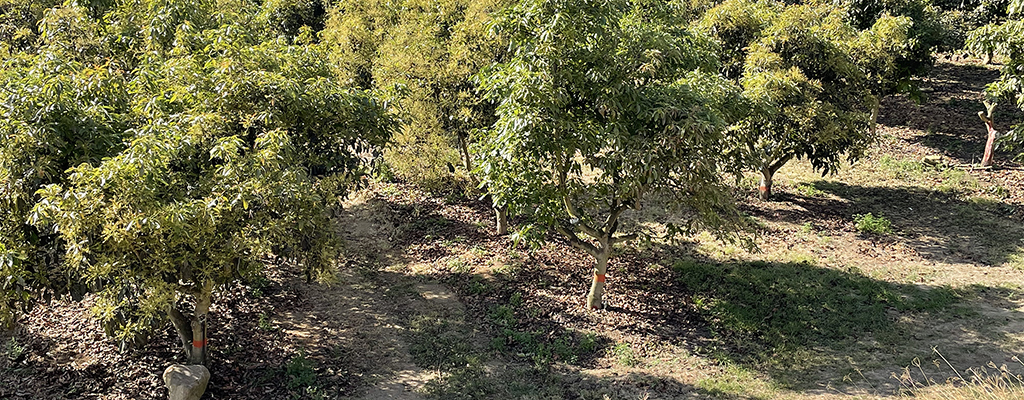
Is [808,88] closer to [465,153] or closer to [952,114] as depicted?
[465,153]

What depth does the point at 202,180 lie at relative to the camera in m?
8.36

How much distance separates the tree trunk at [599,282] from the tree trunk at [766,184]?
7.66m

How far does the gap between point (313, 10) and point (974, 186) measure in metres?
22.3

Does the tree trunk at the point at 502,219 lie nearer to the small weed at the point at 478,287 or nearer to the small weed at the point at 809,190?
the small weed at the point at 478,287

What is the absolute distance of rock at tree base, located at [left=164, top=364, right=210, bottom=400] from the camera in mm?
9336

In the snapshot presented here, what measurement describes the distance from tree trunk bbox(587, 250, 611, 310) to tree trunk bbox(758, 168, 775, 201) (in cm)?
766

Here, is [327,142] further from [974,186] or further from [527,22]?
[974,186]

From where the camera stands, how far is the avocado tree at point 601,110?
9.73 m

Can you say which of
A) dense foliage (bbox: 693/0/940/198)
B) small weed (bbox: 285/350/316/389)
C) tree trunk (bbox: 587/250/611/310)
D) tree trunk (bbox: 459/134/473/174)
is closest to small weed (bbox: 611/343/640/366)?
tree trunk (bbox: 587/250/611/310)

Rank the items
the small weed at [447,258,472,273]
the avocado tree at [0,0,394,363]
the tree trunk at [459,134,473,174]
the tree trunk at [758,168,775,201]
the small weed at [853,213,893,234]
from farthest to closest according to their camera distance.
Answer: the tree trunk at [758,168,775,201]
the tree trunk at [459,134,473,174]
the small weed at [853,213,893,234]
the small weed at [447,258,472,273]
the avocado tree at [0,0,394,363]

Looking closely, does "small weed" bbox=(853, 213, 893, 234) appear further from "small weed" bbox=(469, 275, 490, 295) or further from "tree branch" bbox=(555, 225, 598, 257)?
"small weed" bbox=(469, 275, 490, 295)

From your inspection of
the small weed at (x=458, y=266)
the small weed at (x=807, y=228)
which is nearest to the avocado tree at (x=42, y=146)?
the small weed at (x=458, y=266)

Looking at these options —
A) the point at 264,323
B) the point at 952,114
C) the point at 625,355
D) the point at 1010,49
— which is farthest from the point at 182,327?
the point at 952,114

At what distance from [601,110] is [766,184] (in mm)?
9873
